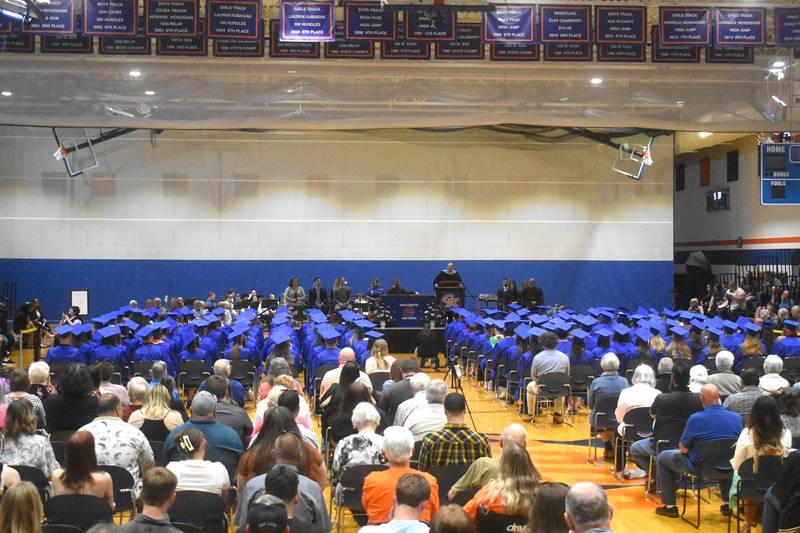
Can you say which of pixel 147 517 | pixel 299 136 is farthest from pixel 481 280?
pixel 147 517

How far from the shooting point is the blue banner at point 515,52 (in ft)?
60.8

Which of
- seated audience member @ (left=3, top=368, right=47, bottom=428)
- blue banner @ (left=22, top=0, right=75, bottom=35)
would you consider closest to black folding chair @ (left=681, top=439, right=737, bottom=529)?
seated audience member @ (left=3, top=368, right=47, bottom=428)

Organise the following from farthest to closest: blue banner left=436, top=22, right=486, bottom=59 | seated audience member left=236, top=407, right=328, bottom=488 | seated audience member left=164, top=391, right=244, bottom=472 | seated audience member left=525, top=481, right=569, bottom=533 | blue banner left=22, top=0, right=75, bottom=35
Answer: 1. blue banner left=436, top=22, right=486, bottom=59
2. blue banner left=22, top=0, right=75, bottom=35
3. seated audience member left=164, top=391, right=244, bottom=472
4. seated audience member left=236, top=407, right=328, bottom=488
5. seated audience member left=525, top=481, right=569, bottom=533

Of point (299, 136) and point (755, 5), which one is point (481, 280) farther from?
point (755, 5)

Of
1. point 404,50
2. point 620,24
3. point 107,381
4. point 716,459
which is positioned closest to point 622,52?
point 620,24

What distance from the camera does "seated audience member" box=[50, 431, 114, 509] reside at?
5.50 m

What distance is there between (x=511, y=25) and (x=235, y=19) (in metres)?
5.48

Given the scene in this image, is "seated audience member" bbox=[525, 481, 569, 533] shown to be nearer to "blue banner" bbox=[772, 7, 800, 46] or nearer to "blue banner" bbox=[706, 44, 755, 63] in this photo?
"blue banner" bbox=[772, 7, 800, 46]

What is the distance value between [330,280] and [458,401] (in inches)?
800

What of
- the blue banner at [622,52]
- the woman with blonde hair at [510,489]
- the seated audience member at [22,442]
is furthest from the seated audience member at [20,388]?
the blue banner at [622,52]

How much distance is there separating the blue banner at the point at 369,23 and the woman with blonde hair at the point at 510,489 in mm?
13593

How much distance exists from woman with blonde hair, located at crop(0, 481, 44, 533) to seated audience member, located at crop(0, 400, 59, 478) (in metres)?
2.38

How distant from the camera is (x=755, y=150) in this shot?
2714 centimetres

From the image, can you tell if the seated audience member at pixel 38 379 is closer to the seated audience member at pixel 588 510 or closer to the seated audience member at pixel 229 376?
the seated audience member at pixel 229 376
